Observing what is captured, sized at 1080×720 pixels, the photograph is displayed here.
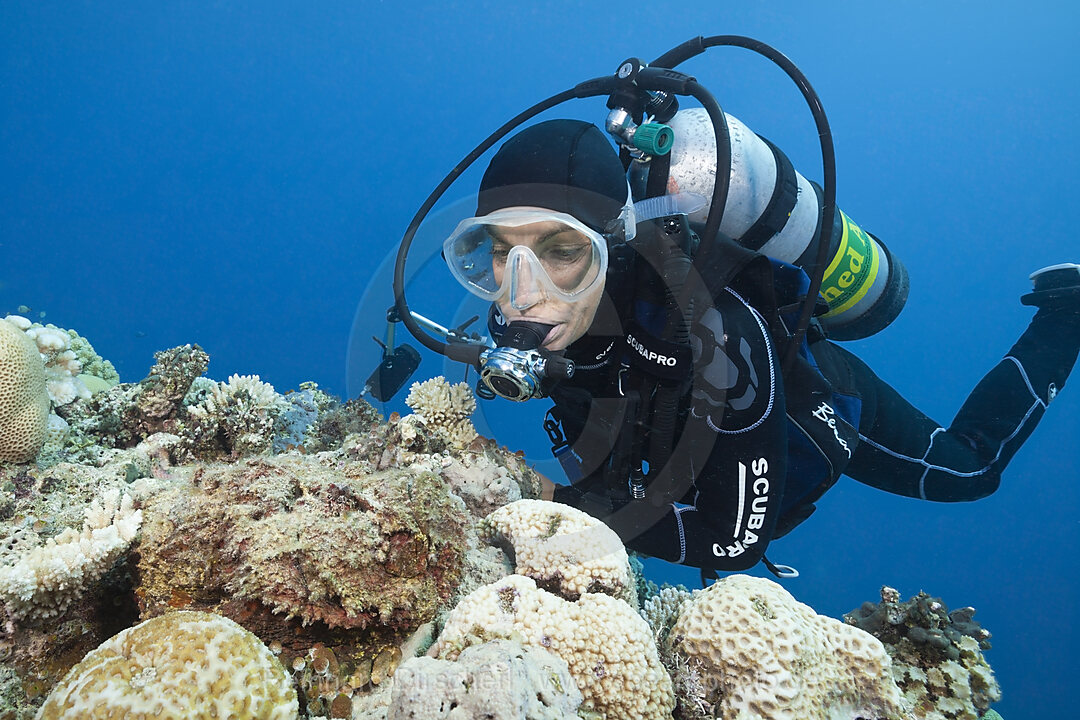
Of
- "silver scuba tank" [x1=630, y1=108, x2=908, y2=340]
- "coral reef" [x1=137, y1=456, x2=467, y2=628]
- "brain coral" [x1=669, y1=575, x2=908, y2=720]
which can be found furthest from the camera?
"silver scuba tank" [x1=630, y1=108, x2=908, y2=340]

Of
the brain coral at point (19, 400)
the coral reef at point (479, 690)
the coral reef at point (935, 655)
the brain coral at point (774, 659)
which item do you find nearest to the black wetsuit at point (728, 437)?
the brain coral at point (774, 659)

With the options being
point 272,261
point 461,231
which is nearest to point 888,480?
point 461,231

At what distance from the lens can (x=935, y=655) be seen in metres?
2.74

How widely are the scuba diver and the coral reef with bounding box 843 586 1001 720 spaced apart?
61 centimetres

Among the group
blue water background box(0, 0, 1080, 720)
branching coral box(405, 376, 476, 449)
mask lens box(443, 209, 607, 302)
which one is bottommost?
branching coral box(405, 376, 476, 449)

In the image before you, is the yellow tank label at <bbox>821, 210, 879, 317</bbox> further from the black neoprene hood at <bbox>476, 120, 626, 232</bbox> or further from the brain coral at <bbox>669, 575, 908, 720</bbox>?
the brain coral at <bbox>669, 575, 908, 720</bbox>

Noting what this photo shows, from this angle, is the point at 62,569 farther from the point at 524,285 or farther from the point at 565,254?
the point at 565,254

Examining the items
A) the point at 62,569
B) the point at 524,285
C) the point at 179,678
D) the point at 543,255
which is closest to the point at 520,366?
the point at 524,285

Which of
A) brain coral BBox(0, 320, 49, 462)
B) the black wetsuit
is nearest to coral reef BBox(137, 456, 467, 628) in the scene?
the black wetsuit

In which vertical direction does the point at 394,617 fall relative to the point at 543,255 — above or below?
below

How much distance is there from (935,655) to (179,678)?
344cm

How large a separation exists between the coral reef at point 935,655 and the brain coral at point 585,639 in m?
1.52

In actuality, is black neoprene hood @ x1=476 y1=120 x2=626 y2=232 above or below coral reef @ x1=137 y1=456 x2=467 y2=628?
above

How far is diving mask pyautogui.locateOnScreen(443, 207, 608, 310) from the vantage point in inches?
116
